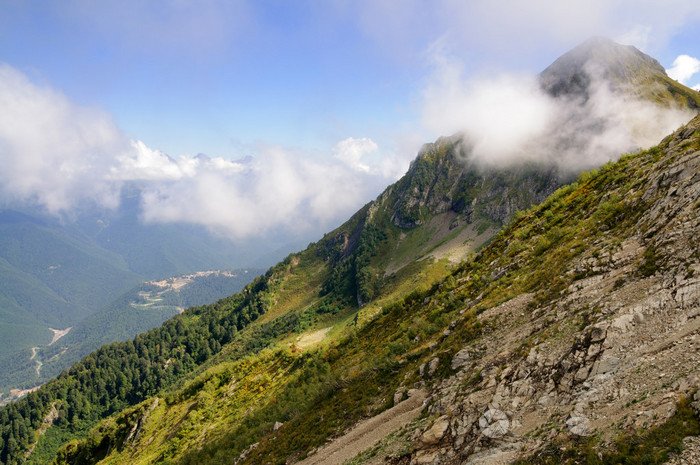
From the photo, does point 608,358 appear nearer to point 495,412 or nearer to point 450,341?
point 495,412

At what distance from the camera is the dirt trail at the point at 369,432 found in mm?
23188

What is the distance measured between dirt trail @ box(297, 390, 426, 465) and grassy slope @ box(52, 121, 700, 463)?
1641 mm

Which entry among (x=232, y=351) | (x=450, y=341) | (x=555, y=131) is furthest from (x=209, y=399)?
(x=555, y=131)

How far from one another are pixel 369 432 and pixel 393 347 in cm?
1326

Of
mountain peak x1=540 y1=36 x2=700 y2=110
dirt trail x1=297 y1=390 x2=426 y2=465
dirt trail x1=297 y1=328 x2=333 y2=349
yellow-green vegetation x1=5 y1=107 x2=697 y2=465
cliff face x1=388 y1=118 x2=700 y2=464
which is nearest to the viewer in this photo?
cliff face x1=388 y1=118 x2=700 y2=464

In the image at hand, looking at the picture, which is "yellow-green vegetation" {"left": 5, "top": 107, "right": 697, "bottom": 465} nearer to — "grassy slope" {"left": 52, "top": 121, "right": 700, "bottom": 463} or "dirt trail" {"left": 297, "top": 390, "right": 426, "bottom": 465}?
"grassy slope" {"left": 52, "top": 121, "right": 700, "bottom": 463}

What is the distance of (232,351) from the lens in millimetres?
176125

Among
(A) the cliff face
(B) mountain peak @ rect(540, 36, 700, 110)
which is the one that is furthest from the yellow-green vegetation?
(B) mountain peak @ rect(540, 36, 700, 110)

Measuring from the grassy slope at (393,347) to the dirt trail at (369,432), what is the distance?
1641 mm

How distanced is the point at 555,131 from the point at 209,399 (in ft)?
547

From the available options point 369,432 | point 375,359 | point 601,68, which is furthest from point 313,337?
point 601,68

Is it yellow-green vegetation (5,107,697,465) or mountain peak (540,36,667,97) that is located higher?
mountain peak (540,36,667,97)

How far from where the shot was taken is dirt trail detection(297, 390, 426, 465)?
913 inches

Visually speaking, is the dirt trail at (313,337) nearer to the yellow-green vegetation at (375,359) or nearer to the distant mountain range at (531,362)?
the yellow-green vegetation at (375,359)
